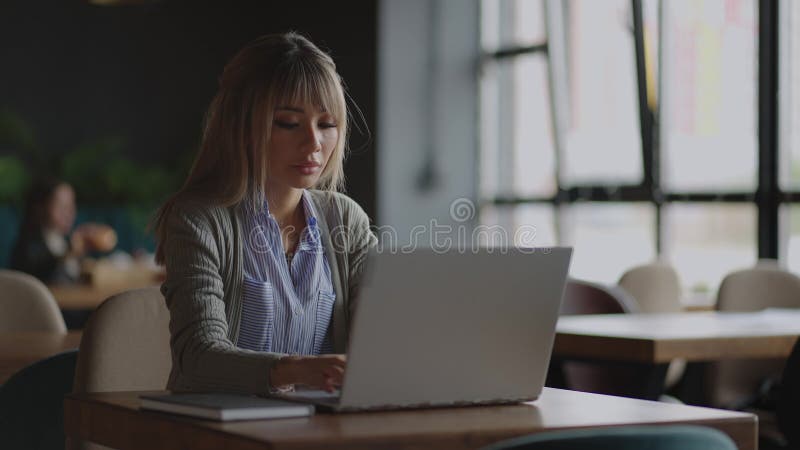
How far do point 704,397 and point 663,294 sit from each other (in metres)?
1.31

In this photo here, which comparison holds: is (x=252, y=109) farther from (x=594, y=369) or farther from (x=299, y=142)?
(x=594, y=369)

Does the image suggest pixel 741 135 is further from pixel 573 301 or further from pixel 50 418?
pixel 50 418

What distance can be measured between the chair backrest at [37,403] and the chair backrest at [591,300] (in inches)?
80.2

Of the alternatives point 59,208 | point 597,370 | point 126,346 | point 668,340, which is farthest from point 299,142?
point 59,208

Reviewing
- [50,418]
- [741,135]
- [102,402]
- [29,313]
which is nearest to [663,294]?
[741,135]

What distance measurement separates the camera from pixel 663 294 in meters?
5.36

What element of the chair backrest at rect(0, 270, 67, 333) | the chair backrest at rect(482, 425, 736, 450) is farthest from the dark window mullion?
the chair backrest at rect(482, 425, 736, 450)

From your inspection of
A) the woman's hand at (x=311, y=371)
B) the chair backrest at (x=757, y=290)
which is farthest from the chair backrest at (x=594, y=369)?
the woman's hand at (x=311, y=371)

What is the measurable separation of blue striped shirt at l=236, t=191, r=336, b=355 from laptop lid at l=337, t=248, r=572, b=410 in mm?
409

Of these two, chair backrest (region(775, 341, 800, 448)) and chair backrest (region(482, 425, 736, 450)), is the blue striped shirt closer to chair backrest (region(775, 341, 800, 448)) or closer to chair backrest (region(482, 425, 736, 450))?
chair backrest (region(482, 425, 736, 450))

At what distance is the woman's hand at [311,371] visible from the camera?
1716 millimetres

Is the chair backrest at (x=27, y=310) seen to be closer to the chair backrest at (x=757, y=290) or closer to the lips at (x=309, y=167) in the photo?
the lips at (x=309, y=167)

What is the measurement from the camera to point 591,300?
4.11 metres

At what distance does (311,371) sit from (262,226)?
416mm
